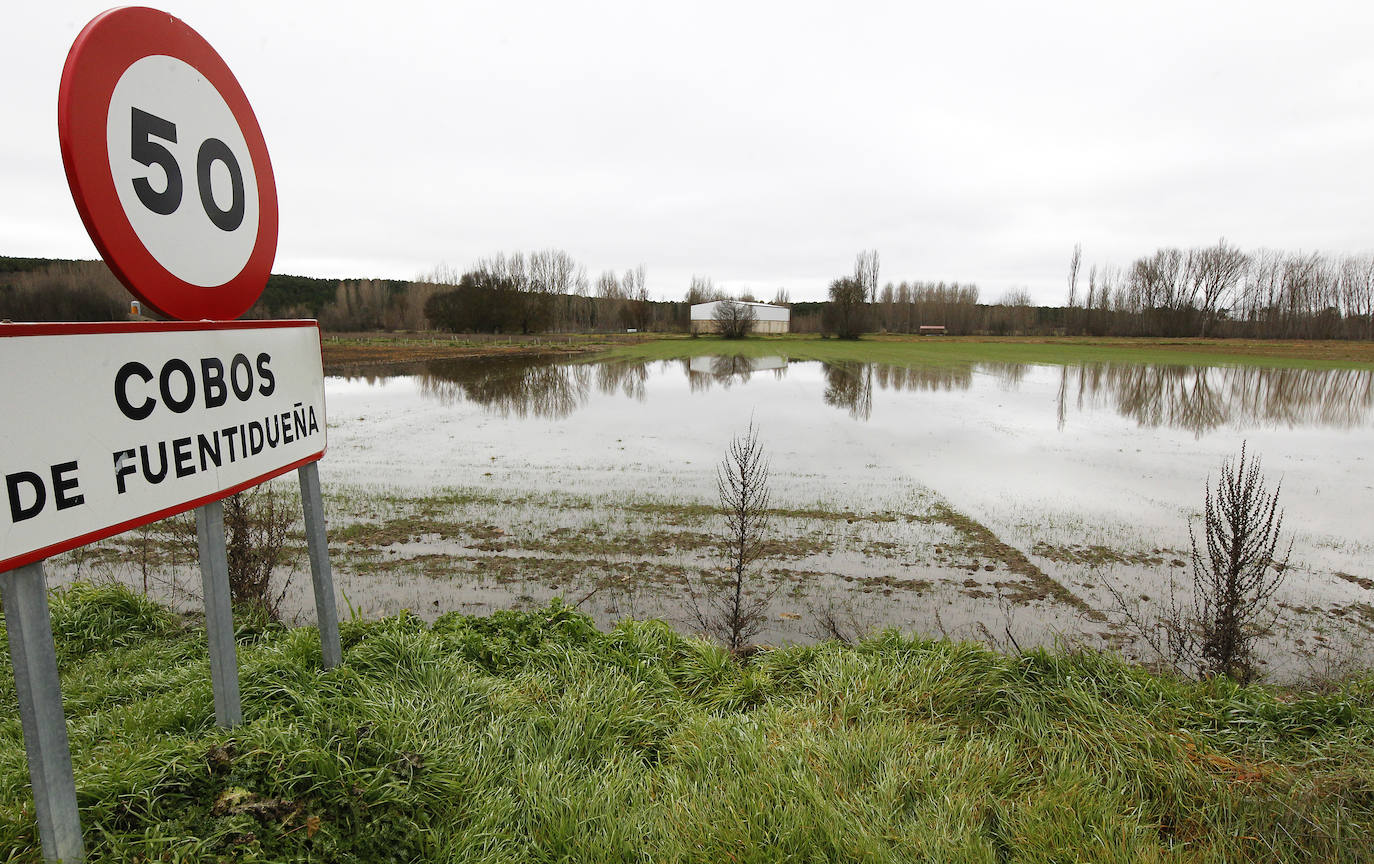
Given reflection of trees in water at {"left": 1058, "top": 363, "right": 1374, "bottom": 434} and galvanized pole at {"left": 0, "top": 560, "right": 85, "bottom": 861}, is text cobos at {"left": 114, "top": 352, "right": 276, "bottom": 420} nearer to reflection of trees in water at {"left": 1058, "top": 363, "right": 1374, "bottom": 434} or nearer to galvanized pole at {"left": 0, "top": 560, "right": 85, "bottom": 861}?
galvanized pole at {"left": 0, "top": 560, "right": 85, "bottom": 861}

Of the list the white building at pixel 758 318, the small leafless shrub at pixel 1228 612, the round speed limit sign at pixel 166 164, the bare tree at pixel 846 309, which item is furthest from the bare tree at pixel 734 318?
the round speed limit sign at pixel 166 164

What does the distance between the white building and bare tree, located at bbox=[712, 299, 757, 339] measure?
5.53 m

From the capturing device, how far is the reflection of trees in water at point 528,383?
24.3 metres

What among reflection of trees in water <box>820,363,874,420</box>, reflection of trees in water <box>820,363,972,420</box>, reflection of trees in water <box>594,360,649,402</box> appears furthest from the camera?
reflection of trees in water <box>594,360,649,402</box>

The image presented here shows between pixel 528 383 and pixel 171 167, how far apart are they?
29.4 meters

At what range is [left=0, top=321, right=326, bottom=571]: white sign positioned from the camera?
5.60 feet

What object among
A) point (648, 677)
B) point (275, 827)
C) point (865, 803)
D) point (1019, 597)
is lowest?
point (1019, 597)

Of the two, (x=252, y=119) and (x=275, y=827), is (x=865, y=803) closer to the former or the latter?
(x=275, y=827)

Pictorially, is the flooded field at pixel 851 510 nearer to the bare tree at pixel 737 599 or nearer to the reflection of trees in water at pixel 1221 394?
the bare tree at pixel 737 599

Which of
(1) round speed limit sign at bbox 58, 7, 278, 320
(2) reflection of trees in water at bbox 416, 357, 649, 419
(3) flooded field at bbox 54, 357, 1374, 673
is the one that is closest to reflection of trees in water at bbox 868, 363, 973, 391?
(3) flooded field at bbox 54, 357, 1374, 673

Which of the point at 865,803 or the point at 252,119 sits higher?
the point at 252,119

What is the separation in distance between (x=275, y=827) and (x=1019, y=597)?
7599mm

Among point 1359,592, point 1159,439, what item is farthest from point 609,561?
point 1159,439

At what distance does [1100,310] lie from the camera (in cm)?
9594
